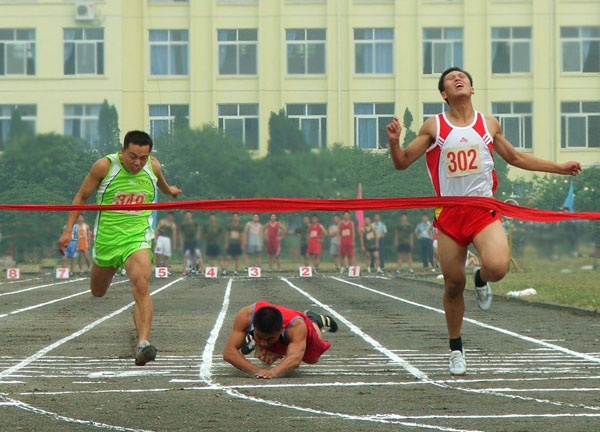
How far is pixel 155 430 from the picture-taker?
7.28 metres

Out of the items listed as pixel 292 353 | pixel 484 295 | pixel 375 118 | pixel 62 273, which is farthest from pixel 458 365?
pixel 375 118

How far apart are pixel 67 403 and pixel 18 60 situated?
45492 millimetres

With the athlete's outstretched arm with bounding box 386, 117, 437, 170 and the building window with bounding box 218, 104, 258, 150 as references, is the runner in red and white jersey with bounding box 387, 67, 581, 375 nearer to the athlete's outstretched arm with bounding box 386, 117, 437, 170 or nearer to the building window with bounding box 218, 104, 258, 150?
the athlete's outstretched arm with bounding box 386, 117, 437, 170

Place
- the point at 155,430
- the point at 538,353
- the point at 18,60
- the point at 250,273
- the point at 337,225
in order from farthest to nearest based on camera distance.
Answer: the point at 18,60, the point at 337,225, the point at 250,273, the point at 538,353, the point at 155,430

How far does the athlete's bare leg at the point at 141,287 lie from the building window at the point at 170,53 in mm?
42624

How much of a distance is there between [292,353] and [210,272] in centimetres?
2519

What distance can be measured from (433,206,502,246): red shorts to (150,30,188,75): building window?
143 feet

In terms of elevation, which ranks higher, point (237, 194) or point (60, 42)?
point (60, 42)

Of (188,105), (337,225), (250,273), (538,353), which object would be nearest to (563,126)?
(188,105)

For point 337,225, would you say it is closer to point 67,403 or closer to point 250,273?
point 250,273

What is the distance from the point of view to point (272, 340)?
10.3m

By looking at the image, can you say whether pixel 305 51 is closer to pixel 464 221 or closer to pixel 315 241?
pixel 315 241

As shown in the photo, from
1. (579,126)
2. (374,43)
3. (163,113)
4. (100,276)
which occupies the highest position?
(374,43)

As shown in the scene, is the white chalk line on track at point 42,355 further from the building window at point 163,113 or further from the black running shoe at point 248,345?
the building window at point 163,113
